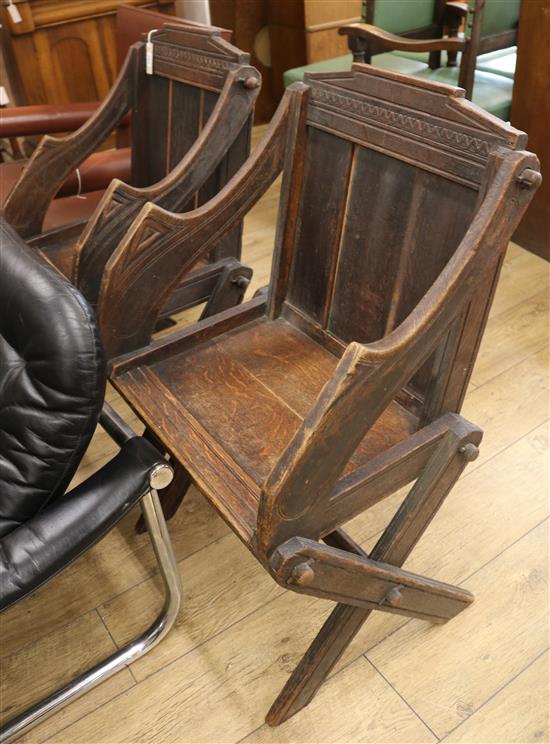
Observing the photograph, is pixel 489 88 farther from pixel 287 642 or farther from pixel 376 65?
pixel 287 642

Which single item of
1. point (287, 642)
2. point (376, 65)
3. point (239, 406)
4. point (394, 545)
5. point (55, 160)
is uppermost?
point (55, 160)

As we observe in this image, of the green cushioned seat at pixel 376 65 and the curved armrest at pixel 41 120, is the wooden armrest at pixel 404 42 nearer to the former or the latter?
the green cushioned seat at pixel 376 65

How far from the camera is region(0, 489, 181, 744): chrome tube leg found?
1160 mm

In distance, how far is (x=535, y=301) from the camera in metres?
2.37

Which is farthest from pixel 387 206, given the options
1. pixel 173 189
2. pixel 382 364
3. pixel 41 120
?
pixel 41 120

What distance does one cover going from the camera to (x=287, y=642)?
4.59 ft

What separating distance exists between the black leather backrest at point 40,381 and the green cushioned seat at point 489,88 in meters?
1.88

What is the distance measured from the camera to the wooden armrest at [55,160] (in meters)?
1.75

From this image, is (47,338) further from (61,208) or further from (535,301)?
(535,301)

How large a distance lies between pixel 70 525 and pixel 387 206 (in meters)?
0.75

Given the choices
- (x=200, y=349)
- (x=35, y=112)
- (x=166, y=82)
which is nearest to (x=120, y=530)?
(x=200, y=349)

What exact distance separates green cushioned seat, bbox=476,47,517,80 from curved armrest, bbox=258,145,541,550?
6.88 ft

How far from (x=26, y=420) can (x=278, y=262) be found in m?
0.60

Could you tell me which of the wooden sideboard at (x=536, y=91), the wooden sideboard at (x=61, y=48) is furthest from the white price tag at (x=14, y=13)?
the wooden sideboard at (x=536, y=91)
